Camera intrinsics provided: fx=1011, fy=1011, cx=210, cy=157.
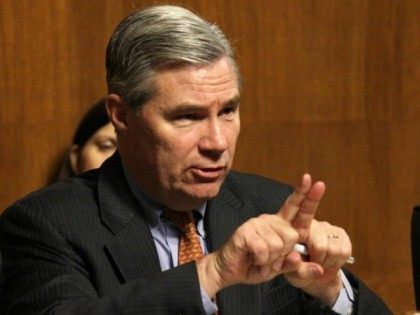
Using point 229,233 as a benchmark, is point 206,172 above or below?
above

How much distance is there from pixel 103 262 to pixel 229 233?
0.30 metres

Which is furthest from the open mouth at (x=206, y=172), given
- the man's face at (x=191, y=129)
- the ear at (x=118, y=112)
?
the ear at (x=118, y=112)

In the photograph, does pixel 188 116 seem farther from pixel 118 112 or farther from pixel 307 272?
pixel 307 272

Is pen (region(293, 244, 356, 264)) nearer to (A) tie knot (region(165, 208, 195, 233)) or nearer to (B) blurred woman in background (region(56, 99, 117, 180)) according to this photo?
(A) tie knot (region(165, 208, 195, 233))

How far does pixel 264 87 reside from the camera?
147 inches

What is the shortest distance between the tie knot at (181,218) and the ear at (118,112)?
21 centimetres

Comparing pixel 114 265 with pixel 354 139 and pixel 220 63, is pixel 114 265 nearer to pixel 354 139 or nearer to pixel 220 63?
pixel 220 63

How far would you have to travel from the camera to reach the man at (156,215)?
1918 millimetres

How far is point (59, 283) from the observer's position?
196 cm

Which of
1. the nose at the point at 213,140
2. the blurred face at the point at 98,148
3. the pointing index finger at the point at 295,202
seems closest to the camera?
the pointing index finger at the point at 295,202

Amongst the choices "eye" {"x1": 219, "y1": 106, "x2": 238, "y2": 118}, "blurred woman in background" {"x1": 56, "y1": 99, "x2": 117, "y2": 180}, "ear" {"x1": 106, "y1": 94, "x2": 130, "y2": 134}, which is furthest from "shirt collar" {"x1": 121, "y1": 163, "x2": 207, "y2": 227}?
"blurred woman in background" {"x1": 56, "y1": 99, "x2": 117, "y2": 180}

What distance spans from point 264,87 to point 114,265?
70.4 inches

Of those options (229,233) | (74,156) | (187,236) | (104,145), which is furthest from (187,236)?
(74,156)

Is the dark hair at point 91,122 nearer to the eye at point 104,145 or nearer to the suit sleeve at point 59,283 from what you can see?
the eye at point 104,145
